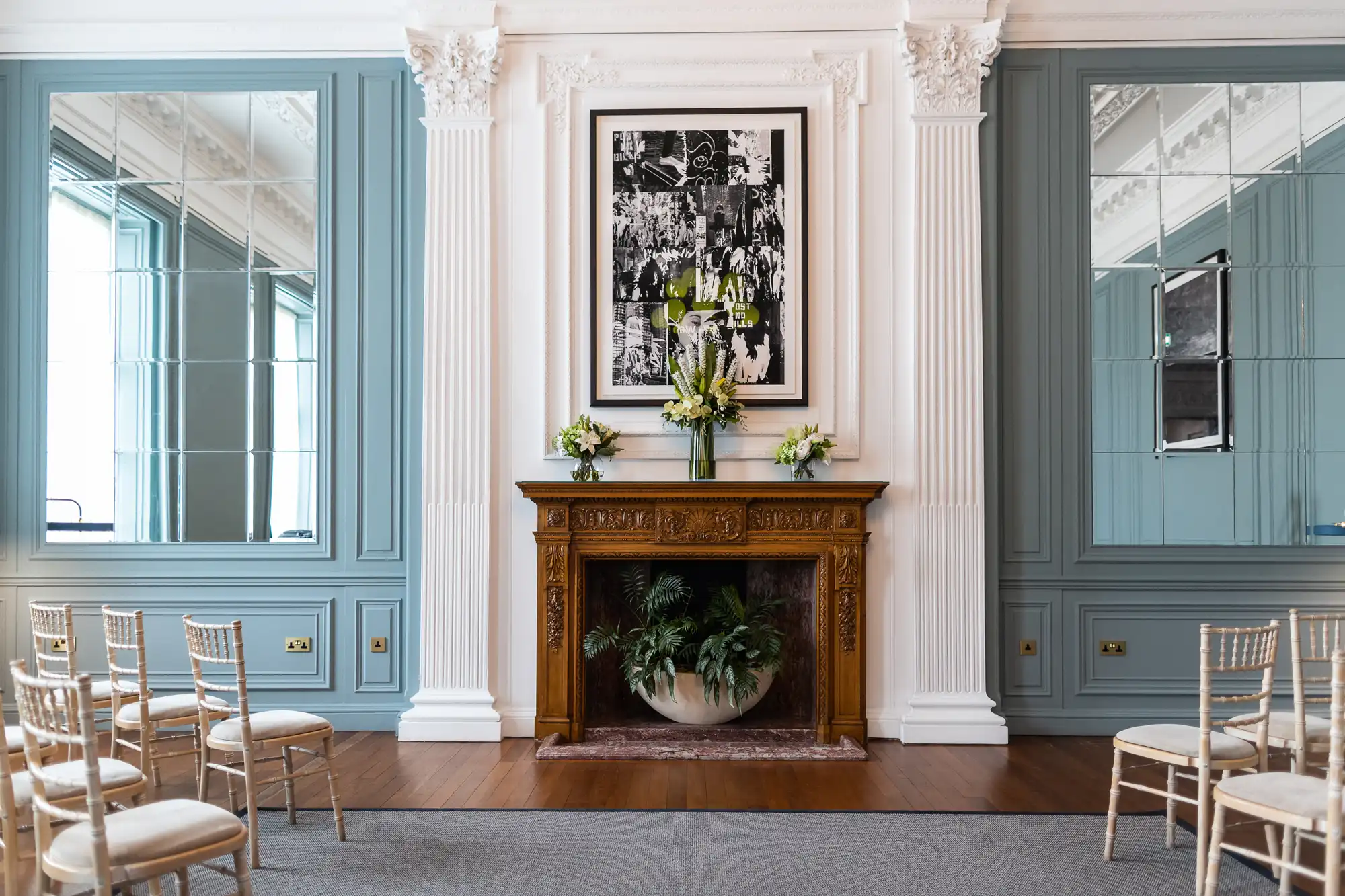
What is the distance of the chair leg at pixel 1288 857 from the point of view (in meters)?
3.04

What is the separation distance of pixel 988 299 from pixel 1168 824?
10.2 feet

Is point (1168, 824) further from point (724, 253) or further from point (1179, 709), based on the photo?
point (724, 253)

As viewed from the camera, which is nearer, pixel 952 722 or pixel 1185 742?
pixel 1185 742

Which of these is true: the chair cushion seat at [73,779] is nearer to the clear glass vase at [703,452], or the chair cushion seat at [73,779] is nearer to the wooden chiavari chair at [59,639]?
the wooden chiavari chair at [59,639]

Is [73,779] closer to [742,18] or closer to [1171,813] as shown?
[1171,813]

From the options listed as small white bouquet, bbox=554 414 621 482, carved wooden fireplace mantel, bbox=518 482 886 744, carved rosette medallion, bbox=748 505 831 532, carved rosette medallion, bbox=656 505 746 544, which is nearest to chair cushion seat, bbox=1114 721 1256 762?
carved wooden fireplace mantel, bbox=518 482 886 744

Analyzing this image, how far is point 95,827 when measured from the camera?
245cm

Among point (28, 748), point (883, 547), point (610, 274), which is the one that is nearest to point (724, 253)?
point (610, 274)

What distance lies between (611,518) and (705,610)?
0.83m

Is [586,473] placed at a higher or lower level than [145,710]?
higher

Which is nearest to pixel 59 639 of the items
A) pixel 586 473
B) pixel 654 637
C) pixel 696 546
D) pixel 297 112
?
pixel 586 473

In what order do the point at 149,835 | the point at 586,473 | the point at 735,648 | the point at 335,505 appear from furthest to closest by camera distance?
the point at 335,505 < the point at 586,473 < the point at 735,648 < the point at 149,835

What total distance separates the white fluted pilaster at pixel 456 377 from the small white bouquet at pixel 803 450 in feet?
5.76

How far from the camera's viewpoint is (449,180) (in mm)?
5766
